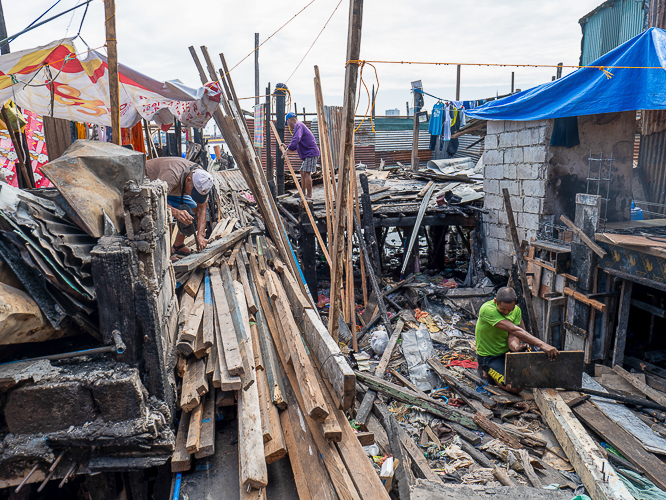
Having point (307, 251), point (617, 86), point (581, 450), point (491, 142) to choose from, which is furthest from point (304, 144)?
point (581, 450)

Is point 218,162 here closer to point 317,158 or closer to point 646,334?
point 317,158

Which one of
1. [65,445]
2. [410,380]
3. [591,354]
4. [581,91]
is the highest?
[581,91]

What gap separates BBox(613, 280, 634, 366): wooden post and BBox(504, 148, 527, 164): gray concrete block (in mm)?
3429

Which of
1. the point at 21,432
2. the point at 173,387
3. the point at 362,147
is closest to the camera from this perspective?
the point at 21,432

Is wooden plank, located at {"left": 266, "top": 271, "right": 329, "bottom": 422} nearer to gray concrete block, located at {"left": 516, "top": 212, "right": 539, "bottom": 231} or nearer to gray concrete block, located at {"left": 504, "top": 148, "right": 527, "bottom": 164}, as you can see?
gray concrete block, located at {"left": 516, "top": 212, "right": 539, "bottom": 231}

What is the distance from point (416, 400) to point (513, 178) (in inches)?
209

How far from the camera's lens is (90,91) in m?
6.65

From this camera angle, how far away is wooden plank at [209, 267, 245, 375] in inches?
125

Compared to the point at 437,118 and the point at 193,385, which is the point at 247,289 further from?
the point at 437,118

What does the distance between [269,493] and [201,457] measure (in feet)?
1.67

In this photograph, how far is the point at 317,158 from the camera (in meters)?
11.1

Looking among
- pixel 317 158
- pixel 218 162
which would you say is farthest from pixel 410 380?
pixel 218 162

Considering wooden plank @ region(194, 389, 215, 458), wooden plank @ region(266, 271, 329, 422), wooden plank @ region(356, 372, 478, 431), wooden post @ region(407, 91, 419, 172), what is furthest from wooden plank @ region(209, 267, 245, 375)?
wooden post @ region(407, 91, 419, 172)

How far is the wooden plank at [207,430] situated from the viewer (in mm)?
2756
